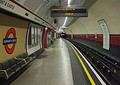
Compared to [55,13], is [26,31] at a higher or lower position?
lower

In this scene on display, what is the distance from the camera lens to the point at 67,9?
28.5 metres

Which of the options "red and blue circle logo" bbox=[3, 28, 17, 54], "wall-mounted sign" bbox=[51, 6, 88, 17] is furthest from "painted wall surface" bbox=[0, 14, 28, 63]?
"wall-mounted sign" bbox=[51, 6, 88, 17]

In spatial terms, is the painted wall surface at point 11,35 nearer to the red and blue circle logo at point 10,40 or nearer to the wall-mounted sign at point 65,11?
the red and blue circle logo at point 10,40

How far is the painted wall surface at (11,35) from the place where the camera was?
8.45 metres

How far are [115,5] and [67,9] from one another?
1133 centimetres

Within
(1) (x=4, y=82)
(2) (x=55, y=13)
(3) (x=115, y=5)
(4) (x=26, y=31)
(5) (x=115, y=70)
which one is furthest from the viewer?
(2) (x=55, y=13)

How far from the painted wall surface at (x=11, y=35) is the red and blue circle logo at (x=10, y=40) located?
8 centimetres

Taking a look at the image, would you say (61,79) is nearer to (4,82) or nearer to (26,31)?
(4,82)

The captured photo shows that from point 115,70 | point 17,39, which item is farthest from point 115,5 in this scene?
point 17,39

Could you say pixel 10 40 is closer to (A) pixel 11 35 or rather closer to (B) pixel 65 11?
(A) pixel 11 35

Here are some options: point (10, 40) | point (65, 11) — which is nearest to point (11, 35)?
point (10, 40)

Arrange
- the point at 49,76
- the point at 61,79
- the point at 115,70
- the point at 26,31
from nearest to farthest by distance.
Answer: the point at 61,79 → the point at 49,76 → the point at 115,70 → the point at 26,31

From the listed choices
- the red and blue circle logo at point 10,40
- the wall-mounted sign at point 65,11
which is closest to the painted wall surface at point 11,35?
the red and blue circle logo at point 10,40

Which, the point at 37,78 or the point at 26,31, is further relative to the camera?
the point at 26,31
